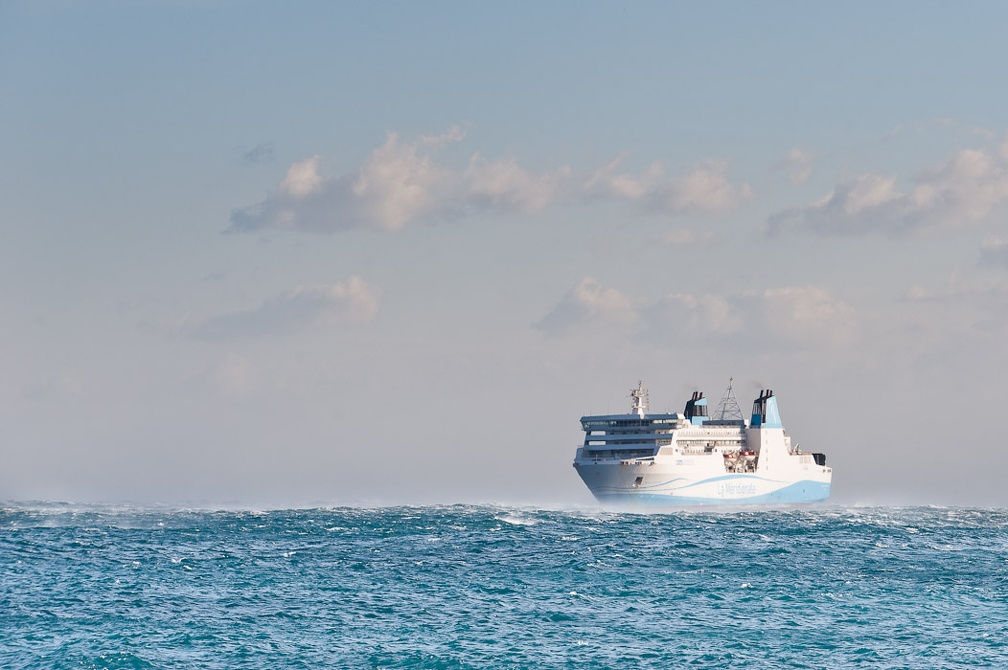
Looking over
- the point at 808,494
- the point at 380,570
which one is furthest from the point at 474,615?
the point at 808,494

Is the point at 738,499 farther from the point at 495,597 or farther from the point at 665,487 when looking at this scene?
the point at 495,597

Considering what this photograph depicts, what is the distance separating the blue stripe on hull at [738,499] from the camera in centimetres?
14462

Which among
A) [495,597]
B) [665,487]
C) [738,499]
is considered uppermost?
[665,487]

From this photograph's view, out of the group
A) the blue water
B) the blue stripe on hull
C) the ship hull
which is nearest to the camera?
the blue water

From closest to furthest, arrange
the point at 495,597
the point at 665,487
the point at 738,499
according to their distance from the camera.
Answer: the point at 495,597 < the point at 665,487 < the point at 738,499

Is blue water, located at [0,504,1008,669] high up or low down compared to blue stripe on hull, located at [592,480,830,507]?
down

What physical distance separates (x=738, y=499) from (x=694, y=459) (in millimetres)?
9394

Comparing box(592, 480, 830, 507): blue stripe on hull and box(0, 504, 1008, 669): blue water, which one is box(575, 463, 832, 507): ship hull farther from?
box(0, 504, 1008, 669): blue water

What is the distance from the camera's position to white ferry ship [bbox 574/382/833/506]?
146 m

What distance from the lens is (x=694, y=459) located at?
15000 cm

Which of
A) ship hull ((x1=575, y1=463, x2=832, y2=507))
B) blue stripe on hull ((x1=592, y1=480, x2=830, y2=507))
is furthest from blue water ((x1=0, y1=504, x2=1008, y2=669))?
ship hull ((x1=575, y1=463, x2=832, y2=507))

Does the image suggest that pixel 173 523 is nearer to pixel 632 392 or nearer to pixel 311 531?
pixel 311 531

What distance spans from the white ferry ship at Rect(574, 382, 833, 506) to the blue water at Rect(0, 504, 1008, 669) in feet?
121

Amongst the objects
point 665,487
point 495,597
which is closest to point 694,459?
point 665,487
